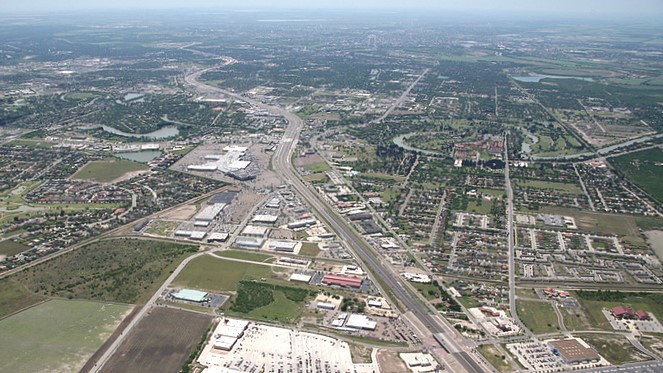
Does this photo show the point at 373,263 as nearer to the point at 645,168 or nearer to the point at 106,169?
the point at 106,169

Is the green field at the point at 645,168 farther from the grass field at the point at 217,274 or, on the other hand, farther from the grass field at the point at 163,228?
the grass field at the point at 163,228

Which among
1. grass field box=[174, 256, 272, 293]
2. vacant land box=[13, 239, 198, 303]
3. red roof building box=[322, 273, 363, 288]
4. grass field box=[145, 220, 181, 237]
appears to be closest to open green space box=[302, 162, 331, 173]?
grass field box=[145, 220, 181, 237]

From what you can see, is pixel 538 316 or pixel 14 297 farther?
pixel 14 297

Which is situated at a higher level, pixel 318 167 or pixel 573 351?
pixel 318 167

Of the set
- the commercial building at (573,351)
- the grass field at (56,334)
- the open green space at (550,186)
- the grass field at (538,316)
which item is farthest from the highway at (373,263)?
the open green space at (550,186)

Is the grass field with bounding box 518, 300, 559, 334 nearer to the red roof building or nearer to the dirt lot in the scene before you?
the red roof building

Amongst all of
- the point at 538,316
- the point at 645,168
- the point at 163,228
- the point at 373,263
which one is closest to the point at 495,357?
the point at 538,316
